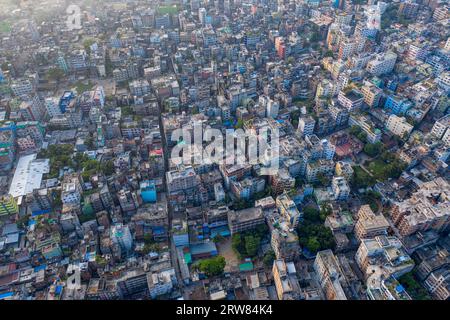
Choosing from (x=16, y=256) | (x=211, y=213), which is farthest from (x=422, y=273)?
(x=16, y=256)

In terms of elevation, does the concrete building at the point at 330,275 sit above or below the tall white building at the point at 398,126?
below

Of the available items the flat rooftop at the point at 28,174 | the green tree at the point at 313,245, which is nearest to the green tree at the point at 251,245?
the green tree at the point at 313,245

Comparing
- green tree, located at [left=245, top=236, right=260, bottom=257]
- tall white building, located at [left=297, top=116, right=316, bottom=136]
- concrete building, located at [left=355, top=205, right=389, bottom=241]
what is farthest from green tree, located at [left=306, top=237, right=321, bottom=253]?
tall white building, located at [left=297, top=116, right=316, bottom=136]

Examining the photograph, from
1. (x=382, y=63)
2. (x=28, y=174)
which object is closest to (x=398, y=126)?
(x=382, y=63)

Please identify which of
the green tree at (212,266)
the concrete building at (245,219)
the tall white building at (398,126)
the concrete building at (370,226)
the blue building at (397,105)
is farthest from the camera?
the blue building at (397,105)

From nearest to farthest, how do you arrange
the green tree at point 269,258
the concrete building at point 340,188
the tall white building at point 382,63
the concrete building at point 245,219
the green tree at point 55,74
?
the green tree at point 269,258, the concrete building at point 245,219, the concrete building at point 340,188, the tall white building at point 382,63, the green tree at point 55,74

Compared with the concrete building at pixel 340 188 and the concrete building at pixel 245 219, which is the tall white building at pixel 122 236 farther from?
the concrete building at pixel 340 188

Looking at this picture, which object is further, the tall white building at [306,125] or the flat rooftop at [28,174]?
the tall white building at [306,125]
